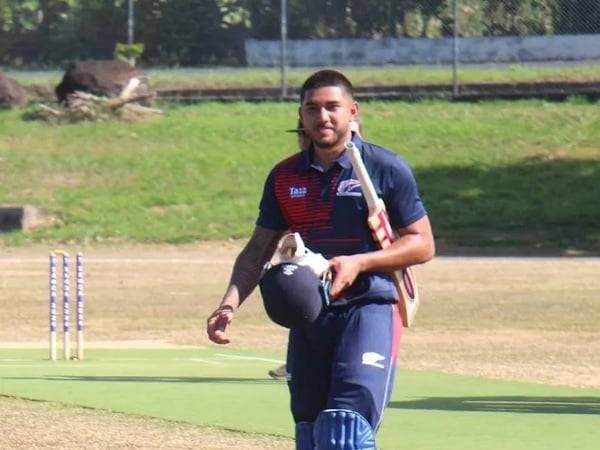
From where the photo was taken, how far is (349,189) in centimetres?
649

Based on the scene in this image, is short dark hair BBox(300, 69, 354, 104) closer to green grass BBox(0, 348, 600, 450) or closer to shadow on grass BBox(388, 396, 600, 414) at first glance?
green grass BBox(0, 348, 600, 450)

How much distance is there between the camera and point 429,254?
659cm

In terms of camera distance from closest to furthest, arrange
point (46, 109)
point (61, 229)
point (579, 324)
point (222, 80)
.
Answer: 1. point (579, 324)
2. point (61, 229)
3. point (46, 109)
4. point (222, 80)

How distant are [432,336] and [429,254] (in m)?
11.6

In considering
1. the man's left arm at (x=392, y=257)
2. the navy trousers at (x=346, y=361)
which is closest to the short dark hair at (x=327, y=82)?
the man's left arm at (x=392, y=257)

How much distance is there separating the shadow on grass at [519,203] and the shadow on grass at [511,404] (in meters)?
15.4

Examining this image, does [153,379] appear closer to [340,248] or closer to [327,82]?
[340,248]

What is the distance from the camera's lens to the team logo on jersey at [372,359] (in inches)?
250

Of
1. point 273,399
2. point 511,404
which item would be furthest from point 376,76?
point 511,404

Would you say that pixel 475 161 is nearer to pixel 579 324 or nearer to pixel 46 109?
pixel 46 109

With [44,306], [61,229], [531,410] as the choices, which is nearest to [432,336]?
[44,306]

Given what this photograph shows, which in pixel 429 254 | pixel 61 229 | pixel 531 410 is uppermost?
pixel 429 254

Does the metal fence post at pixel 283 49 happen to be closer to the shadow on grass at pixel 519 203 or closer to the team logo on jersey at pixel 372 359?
the shadow on grass at pixel 519 203

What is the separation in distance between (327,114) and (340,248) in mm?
506
